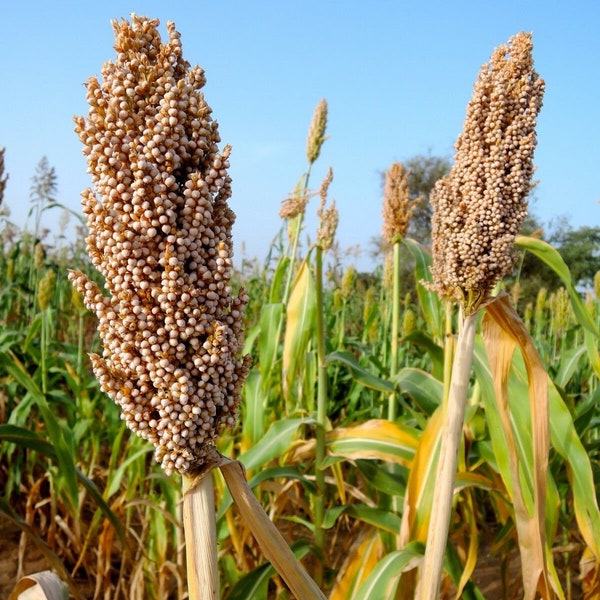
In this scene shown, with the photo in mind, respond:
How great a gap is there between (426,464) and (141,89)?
1583 millimetres

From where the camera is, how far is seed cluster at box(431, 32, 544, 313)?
1.64 metres

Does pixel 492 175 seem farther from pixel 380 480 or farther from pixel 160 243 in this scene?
pixel 380 480

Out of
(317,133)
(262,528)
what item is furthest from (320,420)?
(317,133)

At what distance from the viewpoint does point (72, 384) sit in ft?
12.0

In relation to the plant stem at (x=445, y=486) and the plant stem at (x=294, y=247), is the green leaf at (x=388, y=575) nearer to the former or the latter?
the plant stem at (x=445, y=486)

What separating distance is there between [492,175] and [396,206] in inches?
63.6

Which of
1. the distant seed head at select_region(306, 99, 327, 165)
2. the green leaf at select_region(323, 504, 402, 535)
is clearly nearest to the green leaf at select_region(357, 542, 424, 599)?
the green leaf at select_region(323, 504, 402, 535)

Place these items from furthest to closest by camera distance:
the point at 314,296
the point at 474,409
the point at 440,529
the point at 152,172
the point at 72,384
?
the point at 72,384, the point at 314,296, the point at 474,409, the point at 440,529, the point at 152,172

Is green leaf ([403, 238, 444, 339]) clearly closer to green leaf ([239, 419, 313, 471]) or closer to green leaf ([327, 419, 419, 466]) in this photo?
green leaf ([327, 419, 419, 466])

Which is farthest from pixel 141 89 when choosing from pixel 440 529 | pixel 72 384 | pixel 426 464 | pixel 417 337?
pixel 72 384

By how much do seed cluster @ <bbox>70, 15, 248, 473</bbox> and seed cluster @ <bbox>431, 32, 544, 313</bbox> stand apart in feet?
2.83

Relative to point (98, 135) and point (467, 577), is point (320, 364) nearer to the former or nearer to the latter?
point (467, 577)

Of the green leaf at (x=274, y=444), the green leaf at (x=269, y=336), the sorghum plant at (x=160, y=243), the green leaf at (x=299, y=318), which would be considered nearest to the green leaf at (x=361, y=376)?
the green leaf at (x=299, y=318)

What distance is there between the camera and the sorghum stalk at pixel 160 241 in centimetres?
93
